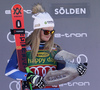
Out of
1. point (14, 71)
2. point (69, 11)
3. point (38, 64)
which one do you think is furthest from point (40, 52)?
point (69, 11)

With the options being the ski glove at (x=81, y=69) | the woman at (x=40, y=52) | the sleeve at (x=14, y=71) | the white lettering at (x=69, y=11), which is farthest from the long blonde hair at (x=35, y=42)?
the white lettering at (x=69, y=11)

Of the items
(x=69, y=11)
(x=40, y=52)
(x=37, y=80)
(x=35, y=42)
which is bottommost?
(x=37, y=80)

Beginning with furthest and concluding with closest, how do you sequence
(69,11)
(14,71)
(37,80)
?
(69,11)
(14,71)
(37,80)

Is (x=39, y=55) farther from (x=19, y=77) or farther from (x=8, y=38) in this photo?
(x=8, y=38)

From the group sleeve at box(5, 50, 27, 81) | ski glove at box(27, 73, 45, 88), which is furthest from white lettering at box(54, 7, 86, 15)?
ski glove at box(27, 73, 45, 88)

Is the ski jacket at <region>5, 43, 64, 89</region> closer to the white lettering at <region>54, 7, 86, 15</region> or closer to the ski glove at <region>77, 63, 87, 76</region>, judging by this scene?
the ski glove at <region>77, 63, 87, 76</region>

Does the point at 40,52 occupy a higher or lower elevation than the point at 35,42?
lower

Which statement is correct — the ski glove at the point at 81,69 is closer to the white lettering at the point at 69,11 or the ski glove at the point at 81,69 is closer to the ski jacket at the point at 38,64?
the ski jacket at the point at 38,64

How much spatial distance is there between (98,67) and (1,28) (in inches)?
75.0

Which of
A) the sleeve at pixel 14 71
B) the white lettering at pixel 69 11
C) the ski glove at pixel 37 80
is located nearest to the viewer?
the ski glove at pixel 37 80

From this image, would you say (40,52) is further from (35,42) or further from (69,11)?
(69,11)

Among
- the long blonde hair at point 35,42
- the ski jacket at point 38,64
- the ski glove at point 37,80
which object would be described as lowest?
the ski glove at point 37,80

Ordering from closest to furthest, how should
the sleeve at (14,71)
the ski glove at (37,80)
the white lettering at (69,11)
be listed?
the ski glove at (37,80)
the sleeve at (14,71)
the white lettering at (69,11)

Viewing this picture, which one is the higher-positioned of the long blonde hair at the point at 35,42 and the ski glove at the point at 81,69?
the long blonde hair at the point at 35,42
